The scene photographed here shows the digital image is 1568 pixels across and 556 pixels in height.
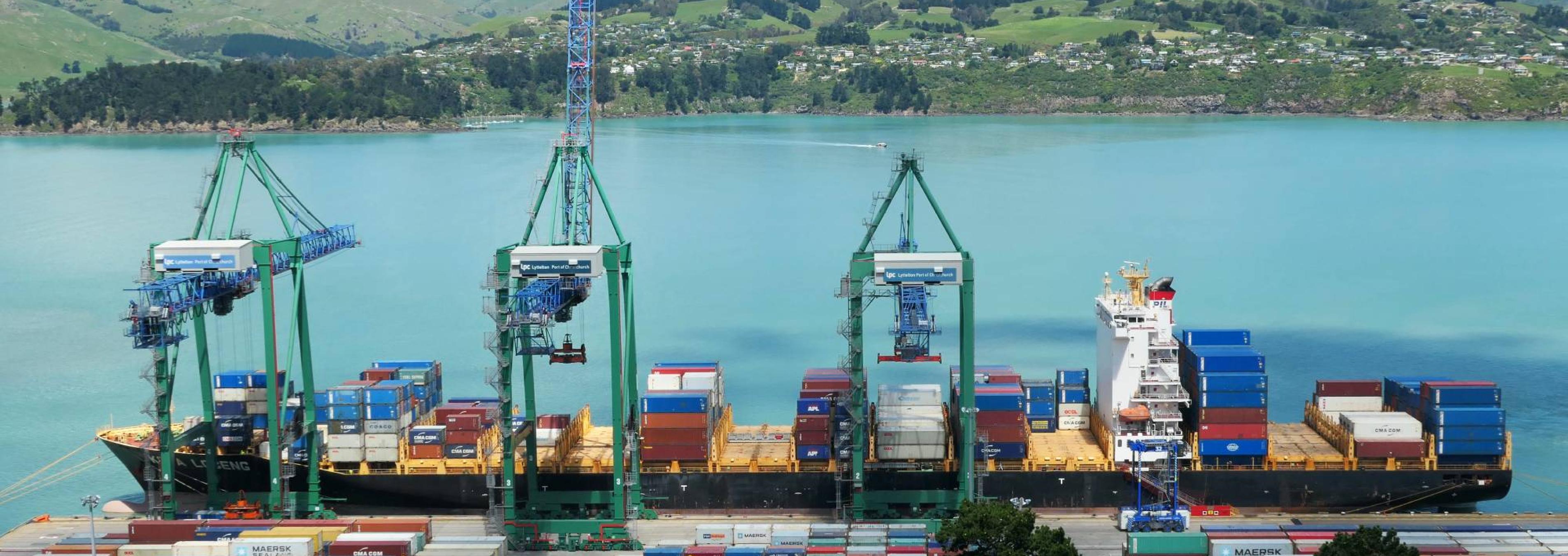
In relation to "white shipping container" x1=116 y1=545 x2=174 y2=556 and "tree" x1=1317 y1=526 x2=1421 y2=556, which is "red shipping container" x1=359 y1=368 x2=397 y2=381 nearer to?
"white shipping container" x1=116 y1=545 x2=174 y2=556

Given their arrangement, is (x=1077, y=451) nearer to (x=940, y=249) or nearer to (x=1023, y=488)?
(x=1023, y=488)

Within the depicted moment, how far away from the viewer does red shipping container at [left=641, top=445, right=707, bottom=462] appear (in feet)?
128

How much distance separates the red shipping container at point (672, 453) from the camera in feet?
128

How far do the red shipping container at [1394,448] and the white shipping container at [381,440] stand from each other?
23.1 metres

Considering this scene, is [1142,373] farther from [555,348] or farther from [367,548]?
[367,548]

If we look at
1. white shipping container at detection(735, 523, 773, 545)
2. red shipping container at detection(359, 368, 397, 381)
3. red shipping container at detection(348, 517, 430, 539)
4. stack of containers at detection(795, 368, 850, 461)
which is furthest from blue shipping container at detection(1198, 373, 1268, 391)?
red shipping container at detection(359, 368, 397, 381)

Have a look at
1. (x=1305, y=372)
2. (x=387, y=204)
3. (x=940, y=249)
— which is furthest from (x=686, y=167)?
(x=1305, y=372)

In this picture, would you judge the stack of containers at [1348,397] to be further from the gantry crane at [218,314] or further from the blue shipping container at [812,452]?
the gantry crane at [218,314]

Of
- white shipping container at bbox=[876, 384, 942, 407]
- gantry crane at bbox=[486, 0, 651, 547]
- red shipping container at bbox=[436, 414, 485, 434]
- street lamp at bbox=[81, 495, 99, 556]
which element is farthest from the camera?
white shipping container at bbox=[876, 384, 942, 407]

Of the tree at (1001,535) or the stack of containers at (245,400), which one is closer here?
the tree at (1001,535)

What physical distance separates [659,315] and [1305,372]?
26.2 m

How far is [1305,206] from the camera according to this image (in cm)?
10412

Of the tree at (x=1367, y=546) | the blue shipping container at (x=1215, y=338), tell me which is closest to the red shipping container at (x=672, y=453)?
the blue shipping container at (x=1215, y=338)

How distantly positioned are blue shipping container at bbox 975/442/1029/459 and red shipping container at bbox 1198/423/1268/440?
4.37 meters
